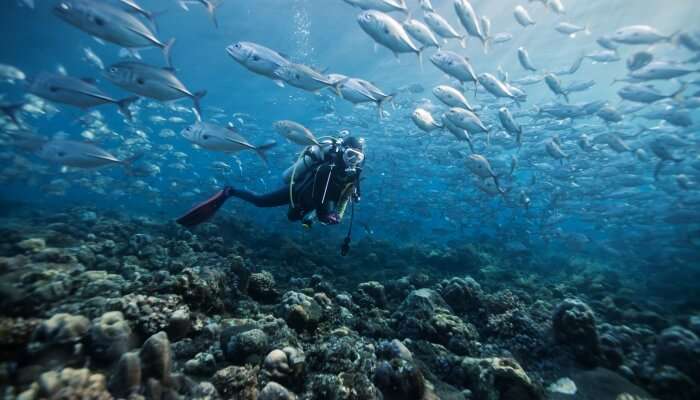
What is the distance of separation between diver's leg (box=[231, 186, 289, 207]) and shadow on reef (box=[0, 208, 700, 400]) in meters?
1.62

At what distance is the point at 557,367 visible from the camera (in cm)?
425

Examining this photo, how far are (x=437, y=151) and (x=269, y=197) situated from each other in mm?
12243

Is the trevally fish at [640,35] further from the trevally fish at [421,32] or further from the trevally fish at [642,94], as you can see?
the trevally fish at [421,32]

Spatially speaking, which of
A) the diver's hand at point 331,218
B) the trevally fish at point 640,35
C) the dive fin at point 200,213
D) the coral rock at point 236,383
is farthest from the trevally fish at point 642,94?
the coral rock at point 236,383

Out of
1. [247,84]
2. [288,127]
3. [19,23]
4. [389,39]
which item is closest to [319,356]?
[288,127]

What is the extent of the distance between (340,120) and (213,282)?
17.9 m

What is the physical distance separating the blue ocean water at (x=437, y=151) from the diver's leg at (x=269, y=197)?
2512mm

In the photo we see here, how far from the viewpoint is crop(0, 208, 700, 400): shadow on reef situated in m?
2.58

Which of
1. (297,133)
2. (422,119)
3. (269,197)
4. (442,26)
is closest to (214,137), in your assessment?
(297,133)

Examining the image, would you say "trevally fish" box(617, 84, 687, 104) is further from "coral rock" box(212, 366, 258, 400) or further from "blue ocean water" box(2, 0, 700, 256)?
"coral rock" box(212, 366, 258, 400)

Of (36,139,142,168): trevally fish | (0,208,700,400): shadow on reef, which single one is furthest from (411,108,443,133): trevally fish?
(36,139,142,168): trevally fish

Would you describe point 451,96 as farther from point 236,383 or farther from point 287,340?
point 236,383

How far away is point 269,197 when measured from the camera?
7.11 meters

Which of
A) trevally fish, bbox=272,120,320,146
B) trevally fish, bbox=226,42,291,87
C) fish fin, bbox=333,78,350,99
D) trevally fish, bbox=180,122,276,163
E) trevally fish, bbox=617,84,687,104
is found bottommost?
trevally fish, bbox=180,122,276,163
